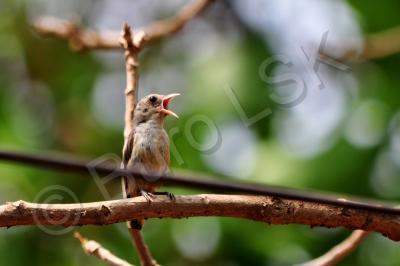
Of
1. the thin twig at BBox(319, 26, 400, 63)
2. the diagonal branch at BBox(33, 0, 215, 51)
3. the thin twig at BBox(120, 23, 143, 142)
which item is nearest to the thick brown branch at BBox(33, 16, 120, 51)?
the diagonal branch at BBox(33, 0, 215, 51)

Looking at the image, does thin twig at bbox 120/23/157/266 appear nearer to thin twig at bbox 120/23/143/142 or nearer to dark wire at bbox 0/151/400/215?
thin twig at bbox 120/23/143/142

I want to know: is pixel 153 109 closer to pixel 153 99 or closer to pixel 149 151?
pixel 153 99

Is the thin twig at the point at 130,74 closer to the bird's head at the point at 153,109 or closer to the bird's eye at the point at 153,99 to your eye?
the bird's head at the point at 153,109

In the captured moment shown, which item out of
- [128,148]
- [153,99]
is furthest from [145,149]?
[153,99]

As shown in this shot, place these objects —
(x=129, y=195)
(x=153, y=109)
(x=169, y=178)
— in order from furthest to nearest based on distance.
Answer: (x=153, y=109)
(x=129, y=195)
(x=169, y=178)

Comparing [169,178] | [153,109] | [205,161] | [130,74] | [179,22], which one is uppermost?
[179,22]

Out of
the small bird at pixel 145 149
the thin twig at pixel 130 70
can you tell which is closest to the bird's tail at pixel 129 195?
the small bird at pixel 145 149

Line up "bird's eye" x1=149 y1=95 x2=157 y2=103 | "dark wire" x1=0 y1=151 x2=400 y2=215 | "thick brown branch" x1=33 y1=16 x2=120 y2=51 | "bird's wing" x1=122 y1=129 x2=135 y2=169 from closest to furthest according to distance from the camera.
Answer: "dark wire" x1=0 y1=151 x2=400 y2=215 < "bird's wing" x1=122 y1=129 x2=135 y2=169 < "bird's eye" x1=149 y1=95 x2=157 y2=103 < "thick brown branch" x1=33 y1=16 x2=120 y2=51
